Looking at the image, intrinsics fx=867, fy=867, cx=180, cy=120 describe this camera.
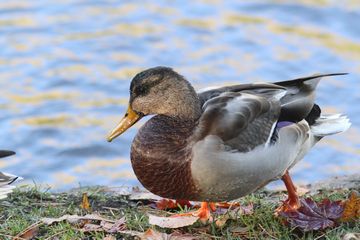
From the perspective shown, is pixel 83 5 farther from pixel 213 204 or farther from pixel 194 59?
pixel 213 204

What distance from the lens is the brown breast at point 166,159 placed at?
463 cm

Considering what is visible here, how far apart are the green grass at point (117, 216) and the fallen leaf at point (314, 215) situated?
0.05 meters

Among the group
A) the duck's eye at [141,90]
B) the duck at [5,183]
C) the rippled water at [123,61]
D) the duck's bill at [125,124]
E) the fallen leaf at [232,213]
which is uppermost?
the duck's eye at [141,90]

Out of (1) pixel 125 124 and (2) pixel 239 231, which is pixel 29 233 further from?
(2) pixel 239 231

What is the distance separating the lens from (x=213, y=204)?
5.27 meters

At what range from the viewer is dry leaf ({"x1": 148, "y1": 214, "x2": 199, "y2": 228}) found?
468 centimetres

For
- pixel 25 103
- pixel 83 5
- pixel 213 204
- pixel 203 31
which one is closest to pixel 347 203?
pixel 213 204

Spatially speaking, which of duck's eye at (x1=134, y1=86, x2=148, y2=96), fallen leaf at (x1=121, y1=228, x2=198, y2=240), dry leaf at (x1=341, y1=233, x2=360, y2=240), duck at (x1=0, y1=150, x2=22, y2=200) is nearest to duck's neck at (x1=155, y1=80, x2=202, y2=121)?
duck's eye at (x1=134, y1=86, x2=148, y2=96)

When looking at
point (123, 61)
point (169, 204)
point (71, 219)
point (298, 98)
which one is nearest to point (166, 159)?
point (71, 219)

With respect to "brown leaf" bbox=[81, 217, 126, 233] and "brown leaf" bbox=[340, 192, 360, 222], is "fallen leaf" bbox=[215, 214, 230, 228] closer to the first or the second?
"brown leaf" bbox=[81, 217, 126, 233]

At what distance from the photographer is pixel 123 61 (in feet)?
35.3

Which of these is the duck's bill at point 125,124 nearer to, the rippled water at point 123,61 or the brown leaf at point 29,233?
the brown leaf at point 29,233

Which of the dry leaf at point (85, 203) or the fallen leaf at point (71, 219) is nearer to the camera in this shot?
the fallen leaf at point (71, 219)

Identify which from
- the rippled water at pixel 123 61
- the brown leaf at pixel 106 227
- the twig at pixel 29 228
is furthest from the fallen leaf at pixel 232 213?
the rippled water at pixel 123 61
